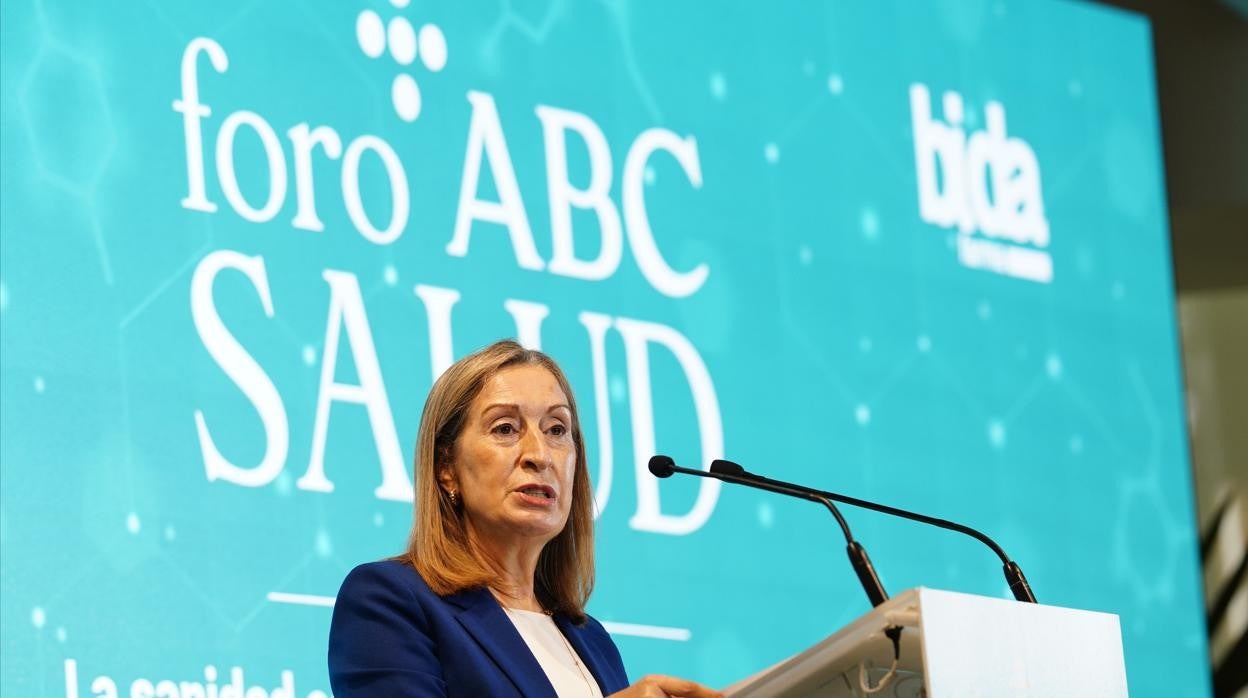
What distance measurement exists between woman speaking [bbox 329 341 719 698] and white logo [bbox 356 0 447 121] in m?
1.18

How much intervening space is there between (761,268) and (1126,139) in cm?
137

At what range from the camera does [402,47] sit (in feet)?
12.0

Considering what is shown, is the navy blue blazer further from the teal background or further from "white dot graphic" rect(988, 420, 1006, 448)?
"white dot graphic" rect(988, 420, 1006, 448)

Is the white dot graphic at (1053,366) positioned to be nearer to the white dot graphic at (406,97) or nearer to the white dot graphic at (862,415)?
the white dot graphic at (862,415)

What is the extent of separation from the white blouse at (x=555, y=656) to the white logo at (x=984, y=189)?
86.1 inches

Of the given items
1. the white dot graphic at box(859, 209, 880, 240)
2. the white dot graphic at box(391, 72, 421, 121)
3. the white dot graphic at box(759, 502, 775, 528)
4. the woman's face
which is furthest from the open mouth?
the white dot graphic at box(859, 209, 880, 240)

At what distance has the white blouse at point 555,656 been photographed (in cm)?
245

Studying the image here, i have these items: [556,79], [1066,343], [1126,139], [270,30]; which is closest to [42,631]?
[270,30]

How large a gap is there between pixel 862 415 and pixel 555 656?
1874 millimetres

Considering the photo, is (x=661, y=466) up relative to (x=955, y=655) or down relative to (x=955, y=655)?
up

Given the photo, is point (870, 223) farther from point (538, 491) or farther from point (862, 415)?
point (538, 491)

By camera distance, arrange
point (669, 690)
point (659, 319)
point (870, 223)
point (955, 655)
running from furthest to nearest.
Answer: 1. point (870, 223)
2. point (659, 319)
3. point (669, 690)
4. point (955, 655)

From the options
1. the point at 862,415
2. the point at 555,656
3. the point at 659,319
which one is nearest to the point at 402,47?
the point at 659,319

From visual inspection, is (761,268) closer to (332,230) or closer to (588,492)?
(332,230)
